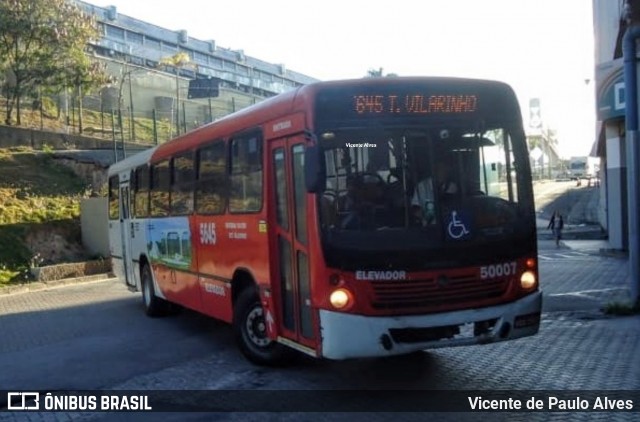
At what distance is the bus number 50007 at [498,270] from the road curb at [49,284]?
14.8 metres

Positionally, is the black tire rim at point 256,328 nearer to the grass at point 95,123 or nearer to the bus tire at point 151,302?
the bus tire at point 151,302

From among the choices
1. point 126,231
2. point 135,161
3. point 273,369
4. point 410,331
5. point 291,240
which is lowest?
point 273,369

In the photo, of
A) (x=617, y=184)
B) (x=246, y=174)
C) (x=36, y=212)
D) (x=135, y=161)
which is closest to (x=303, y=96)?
(x=246, y=174)

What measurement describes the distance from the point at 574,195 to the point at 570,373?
5373cm

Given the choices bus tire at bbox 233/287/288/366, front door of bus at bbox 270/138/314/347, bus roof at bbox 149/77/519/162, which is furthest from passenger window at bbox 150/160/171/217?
front door of bus at bbox 270/138/314/347

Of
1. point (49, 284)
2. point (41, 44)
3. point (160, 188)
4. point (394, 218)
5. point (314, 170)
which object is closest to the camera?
point (314, 170)

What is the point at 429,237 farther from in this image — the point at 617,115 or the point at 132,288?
the point at 617,115

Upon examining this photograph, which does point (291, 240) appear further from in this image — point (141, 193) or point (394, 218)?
point (141, 193)

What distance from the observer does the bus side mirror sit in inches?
240

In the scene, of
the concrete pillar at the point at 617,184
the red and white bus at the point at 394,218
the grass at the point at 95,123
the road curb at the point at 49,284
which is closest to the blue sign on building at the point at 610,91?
the concrete pillar at the point at 617,184

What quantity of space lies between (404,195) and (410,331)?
1.23m

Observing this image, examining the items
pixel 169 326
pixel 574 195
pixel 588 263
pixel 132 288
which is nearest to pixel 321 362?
pixel 169 326

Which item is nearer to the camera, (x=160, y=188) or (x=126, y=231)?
(x=160, y=188)

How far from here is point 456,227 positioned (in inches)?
248
